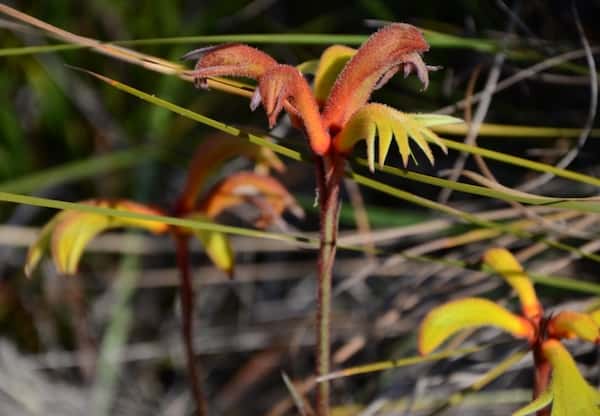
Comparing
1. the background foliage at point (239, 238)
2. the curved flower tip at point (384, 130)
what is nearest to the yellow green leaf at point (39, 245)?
the curved flower tip at point (384, 130)

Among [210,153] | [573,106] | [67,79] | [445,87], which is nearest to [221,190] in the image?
[210,153]

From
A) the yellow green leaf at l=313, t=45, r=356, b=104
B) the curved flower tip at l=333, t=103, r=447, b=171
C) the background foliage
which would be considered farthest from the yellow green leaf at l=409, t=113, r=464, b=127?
the background foliage

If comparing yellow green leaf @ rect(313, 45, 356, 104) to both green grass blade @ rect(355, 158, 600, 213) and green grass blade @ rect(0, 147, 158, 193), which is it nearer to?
green grass blade @ rect(355, 158, 600, 213)

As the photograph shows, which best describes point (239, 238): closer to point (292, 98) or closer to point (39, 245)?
point (39, 245)

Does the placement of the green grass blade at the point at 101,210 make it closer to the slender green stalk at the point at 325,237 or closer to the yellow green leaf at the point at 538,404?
the slender green stalk at the point at 325,237

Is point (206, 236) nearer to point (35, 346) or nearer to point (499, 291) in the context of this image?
point (499, 291)

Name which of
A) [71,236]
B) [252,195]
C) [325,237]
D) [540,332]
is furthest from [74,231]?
[540,332]
